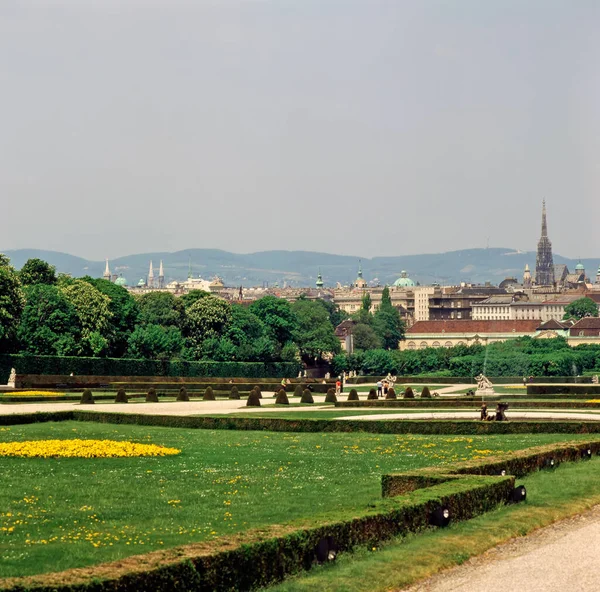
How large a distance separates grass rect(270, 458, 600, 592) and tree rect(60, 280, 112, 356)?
59905 mm

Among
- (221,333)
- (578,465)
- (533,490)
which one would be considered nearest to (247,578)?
(533,490)

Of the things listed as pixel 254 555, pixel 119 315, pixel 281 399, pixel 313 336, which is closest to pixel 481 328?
pixel 313 336

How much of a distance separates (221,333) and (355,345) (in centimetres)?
7925

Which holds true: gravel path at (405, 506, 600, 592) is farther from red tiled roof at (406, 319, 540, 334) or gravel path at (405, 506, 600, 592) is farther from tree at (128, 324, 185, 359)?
red tiled roof at (406, 319, 540, 334)

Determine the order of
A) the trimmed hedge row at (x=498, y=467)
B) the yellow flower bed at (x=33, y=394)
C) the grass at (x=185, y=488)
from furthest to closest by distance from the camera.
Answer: the yellow flower bed at (x=33, y=394)
the trimmed hedge row at (x=498, y=467)
the grass at (x=185, y=488)

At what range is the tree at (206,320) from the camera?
334ft

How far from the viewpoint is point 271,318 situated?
11381 centimetres

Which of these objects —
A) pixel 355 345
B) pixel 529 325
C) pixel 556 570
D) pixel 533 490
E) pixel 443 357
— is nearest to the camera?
pixel 556 570

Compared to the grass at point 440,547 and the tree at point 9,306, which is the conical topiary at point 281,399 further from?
the grass at point 440,547

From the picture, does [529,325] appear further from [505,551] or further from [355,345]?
[505,551]

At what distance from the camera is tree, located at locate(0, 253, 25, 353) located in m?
70.0

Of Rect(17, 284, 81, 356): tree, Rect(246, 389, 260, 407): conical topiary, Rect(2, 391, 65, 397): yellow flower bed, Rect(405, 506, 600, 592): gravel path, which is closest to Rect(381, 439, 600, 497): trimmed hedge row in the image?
Rect(405, 506, 600, 592): gravel path

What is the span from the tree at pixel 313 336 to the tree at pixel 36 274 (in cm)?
3140

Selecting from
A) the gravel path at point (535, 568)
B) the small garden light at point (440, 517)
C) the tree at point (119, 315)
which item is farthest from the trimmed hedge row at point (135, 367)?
the gravel path at point (535, 568)
